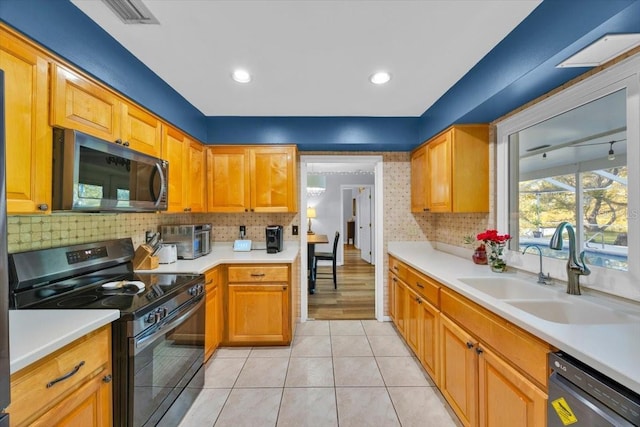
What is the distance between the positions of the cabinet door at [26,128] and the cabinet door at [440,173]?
2616mm

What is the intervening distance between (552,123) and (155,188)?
2731 mm

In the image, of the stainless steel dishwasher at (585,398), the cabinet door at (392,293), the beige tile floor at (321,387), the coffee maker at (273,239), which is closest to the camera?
the stainless steel dishwasher at (585,398)

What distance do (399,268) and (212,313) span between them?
5.97 feet

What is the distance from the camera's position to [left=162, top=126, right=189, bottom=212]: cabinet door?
7.47 ft

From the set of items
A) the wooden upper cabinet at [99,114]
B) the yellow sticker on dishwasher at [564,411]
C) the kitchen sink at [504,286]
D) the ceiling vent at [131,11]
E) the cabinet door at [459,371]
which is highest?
the ceiling vent at [131,11]

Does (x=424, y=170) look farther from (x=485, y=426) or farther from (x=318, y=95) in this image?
(x=485, y=426)

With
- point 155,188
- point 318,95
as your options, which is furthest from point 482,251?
point 155,188

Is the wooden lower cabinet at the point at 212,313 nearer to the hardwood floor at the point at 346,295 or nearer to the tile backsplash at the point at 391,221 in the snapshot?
the tile backsplash at the point at 391,221

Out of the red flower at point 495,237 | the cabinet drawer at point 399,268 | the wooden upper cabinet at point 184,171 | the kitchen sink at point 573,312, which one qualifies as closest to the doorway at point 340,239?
the cabinet drawer at point 399,268

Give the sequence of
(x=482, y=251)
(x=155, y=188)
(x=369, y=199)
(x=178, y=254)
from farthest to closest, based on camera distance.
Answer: (x=369, y=199) < (x=178, y=254) < (x=482, y=251) < (x=155, y=188)

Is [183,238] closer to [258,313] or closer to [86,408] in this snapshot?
[258,313]

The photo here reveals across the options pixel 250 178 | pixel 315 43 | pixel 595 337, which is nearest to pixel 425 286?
pixel 595 337

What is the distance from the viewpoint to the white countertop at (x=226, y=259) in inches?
86.1

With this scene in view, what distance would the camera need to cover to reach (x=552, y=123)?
1.82 m
